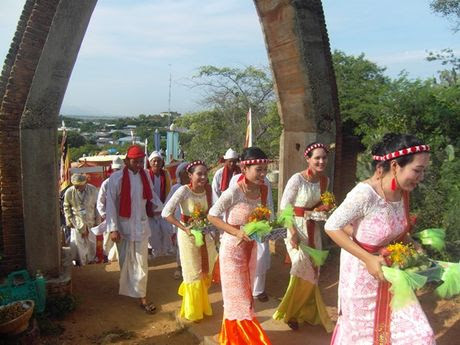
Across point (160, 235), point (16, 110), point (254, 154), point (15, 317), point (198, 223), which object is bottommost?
point (15, 317)

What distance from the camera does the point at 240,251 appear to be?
15.4 ft

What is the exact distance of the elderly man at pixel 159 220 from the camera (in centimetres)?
855

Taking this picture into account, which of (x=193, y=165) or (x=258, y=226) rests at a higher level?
(x=193, y=165)

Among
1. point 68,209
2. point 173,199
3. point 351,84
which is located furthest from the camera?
point 351,84

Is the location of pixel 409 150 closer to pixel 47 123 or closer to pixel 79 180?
pixel 47 123

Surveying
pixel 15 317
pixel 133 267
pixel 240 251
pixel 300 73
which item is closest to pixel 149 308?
pixel 133 267

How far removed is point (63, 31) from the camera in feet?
19.0

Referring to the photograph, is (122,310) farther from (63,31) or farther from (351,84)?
(351,84)

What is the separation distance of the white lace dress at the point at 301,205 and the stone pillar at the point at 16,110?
346 cm

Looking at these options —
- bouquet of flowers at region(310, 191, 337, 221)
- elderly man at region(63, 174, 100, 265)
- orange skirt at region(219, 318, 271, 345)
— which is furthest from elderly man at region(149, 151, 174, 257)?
orange skirt at region(219, 318, 271, 345)

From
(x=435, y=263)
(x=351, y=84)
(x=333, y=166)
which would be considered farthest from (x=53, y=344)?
(x=351, y=84)

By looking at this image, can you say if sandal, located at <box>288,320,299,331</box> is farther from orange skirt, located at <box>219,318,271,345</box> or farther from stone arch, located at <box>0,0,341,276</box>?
stone arch, located at <box>0,0,341,276</box>

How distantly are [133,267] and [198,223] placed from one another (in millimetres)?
1338

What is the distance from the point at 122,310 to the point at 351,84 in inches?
417
